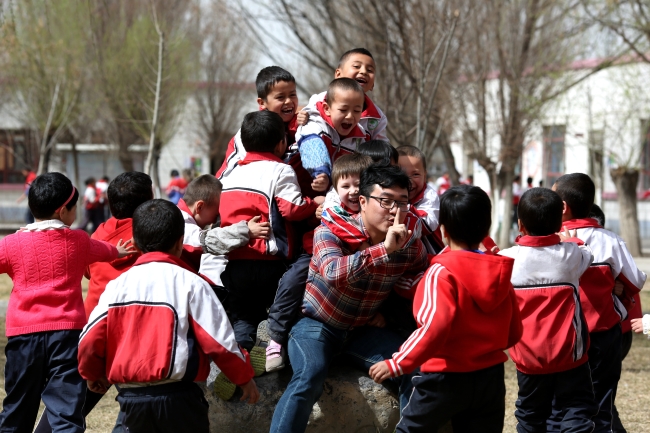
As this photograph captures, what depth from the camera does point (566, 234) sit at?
4312 millimetres

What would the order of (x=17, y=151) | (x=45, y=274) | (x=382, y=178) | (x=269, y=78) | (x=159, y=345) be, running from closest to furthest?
1. (x=159, y=345)
2. (x=382, y=178)
3. (x=45, y=274)
4. (x=269, y=78)
5. (x=17, y=151)

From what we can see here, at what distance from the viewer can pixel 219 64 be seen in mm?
29969

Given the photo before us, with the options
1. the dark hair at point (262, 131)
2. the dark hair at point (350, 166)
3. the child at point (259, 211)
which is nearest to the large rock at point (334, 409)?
the child at point (259, 211)

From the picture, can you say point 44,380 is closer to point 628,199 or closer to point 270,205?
point 270,205

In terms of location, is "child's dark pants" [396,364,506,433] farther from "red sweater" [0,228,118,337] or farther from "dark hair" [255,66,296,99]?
"dark hair" [255,66,296,99]

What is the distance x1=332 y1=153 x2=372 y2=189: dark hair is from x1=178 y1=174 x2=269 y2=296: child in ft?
1.53

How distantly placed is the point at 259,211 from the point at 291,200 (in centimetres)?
19

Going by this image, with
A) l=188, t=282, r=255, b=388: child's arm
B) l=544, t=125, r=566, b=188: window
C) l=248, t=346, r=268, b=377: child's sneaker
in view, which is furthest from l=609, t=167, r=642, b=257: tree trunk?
l=188, t=282, r=255, b=388: child's arm

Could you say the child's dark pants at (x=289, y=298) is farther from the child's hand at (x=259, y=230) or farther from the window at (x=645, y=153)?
the window at (x=645, y=153)

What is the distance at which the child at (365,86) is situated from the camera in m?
4.81

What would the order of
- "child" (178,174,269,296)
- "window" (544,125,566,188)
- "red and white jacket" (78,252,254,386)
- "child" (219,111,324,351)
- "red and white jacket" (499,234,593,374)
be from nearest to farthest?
"red and white jacket" (78,252,254,386) < "red and white jacket" (499,234,593,374) < "child" (178,174,269,296) < "child" (219,111,324,351) < "window" (544,125,566,188)

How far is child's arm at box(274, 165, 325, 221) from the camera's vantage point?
4230 millimetres

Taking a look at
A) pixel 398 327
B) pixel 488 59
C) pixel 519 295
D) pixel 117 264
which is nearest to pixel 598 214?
pixel 519 295

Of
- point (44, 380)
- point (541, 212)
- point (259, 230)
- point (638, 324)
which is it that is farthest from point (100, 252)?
point (638, 324)
